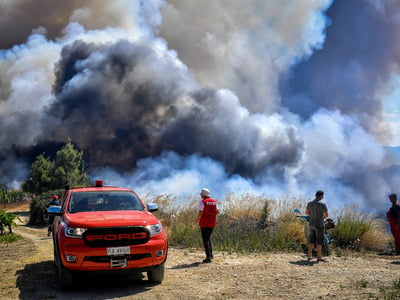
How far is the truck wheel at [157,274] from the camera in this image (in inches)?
280

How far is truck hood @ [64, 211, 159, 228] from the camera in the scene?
6.59m

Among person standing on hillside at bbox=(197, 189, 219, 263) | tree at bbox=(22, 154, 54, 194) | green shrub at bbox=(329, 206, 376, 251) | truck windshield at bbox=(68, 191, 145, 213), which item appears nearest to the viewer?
truck windshield at bbox=(68, 191, 145, 213)

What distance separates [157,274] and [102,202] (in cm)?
175

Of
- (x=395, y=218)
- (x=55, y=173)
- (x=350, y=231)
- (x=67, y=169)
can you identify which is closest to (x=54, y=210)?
(x=350, y=231)

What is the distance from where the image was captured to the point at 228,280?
7.62 metres

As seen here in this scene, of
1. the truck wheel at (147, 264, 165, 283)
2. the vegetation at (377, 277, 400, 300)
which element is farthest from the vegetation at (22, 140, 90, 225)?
the vegetation at (377, 277, 400, 300)

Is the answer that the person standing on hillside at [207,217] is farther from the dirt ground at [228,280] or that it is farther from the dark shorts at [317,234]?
the dark shorts at [317,234]

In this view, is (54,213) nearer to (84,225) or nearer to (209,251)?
(84,225)

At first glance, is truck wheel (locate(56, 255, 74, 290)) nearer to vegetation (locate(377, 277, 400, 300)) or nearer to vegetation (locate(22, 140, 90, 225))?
vegetation (locate(377, 277, 400, 300))

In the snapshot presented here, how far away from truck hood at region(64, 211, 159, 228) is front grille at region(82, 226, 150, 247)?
8cm

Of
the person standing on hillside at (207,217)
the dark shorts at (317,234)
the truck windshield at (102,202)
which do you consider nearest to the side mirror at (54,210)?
the truck windshield at (102,202)

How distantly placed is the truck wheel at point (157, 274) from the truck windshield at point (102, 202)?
127 cm

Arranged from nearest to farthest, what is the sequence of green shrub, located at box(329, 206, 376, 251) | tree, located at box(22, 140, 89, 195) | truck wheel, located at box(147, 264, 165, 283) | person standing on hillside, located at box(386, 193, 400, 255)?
1. truck wheel, located at box(147, 264, 165, 283)
2. person standing on hillside, located at box(386, 193, 400, 255)
3. green shrub, located at box(329, 206, 376, 251)
4. tree, located at box(22, 140, 89, 195)

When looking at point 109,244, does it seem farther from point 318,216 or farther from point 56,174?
point 56,174
